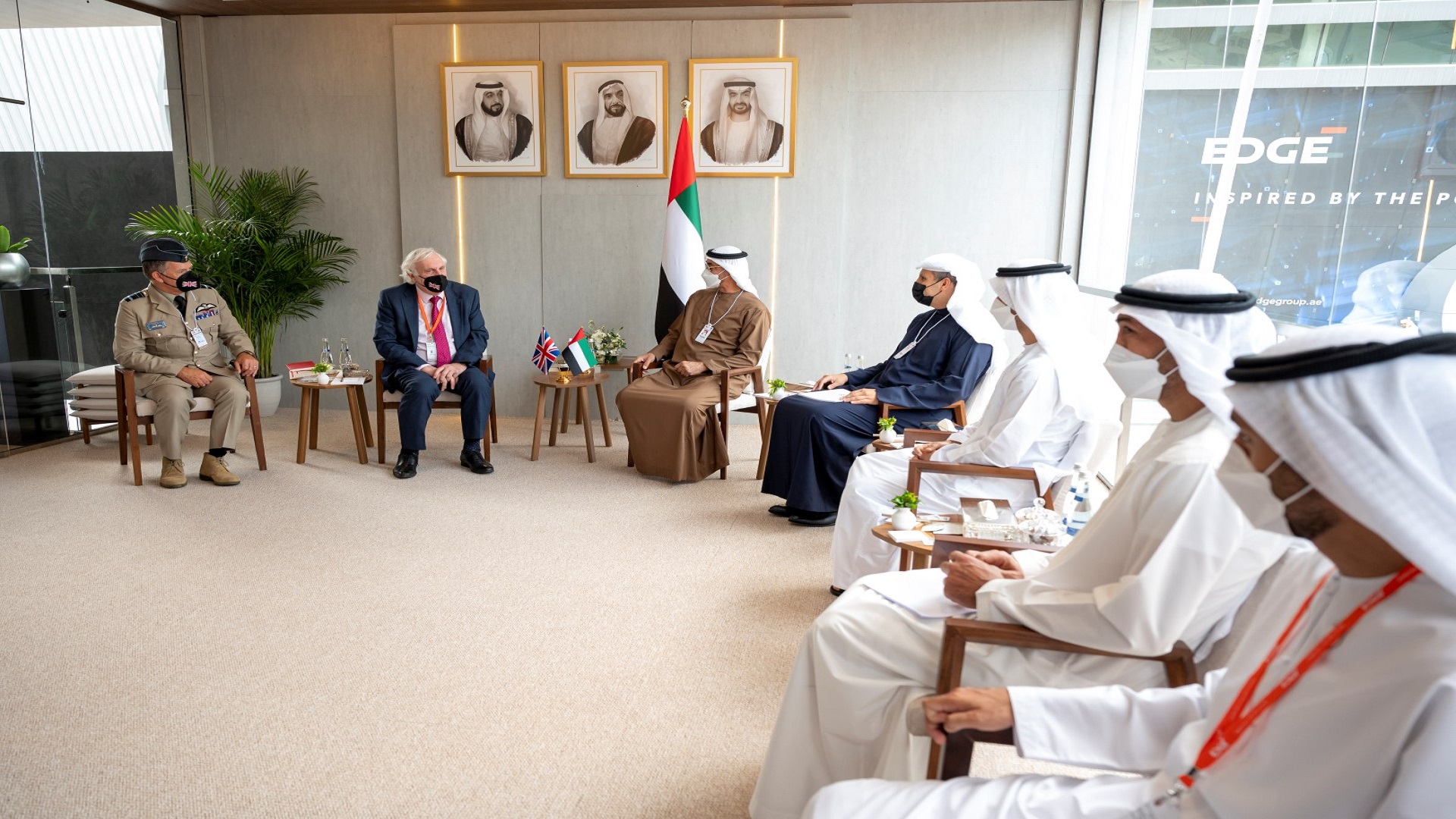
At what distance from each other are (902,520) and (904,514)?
0.09 ft

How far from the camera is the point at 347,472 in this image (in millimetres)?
5820

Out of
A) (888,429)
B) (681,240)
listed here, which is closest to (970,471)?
(888,429)

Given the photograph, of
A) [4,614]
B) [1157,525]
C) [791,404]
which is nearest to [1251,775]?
[1157,525]

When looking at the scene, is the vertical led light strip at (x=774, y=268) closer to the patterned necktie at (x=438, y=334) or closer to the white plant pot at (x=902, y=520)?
the patterned necktie at (x=438, y=334)

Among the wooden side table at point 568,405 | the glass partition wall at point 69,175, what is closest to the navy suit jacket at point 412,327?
the wooden side table at point 568,405

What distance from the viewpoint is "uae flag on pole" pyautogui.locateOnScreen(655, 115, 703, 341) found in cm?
654

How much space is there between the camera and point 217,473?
18.0 feet

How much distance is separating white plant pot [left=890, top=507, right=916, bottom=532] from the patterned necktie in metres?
3.84

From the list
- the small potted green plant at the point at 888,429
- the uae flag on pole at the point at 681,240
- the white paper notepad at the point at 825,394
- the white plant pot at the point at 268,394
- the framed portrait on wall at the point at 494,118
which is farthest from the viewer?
the white plant pot at the point at 268,394

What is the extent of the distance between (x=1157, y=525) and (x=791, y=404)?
3174mm

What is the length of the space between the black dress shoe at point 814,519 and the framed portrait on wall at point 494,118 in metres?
3.62

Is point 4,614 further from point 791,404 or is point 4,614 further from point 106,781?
point 791,404

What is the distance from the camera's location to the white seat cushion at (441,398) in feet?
19.9

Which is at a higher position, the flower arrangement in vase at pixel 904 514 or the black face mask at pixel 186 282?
the black face mask at pixel 186 282
